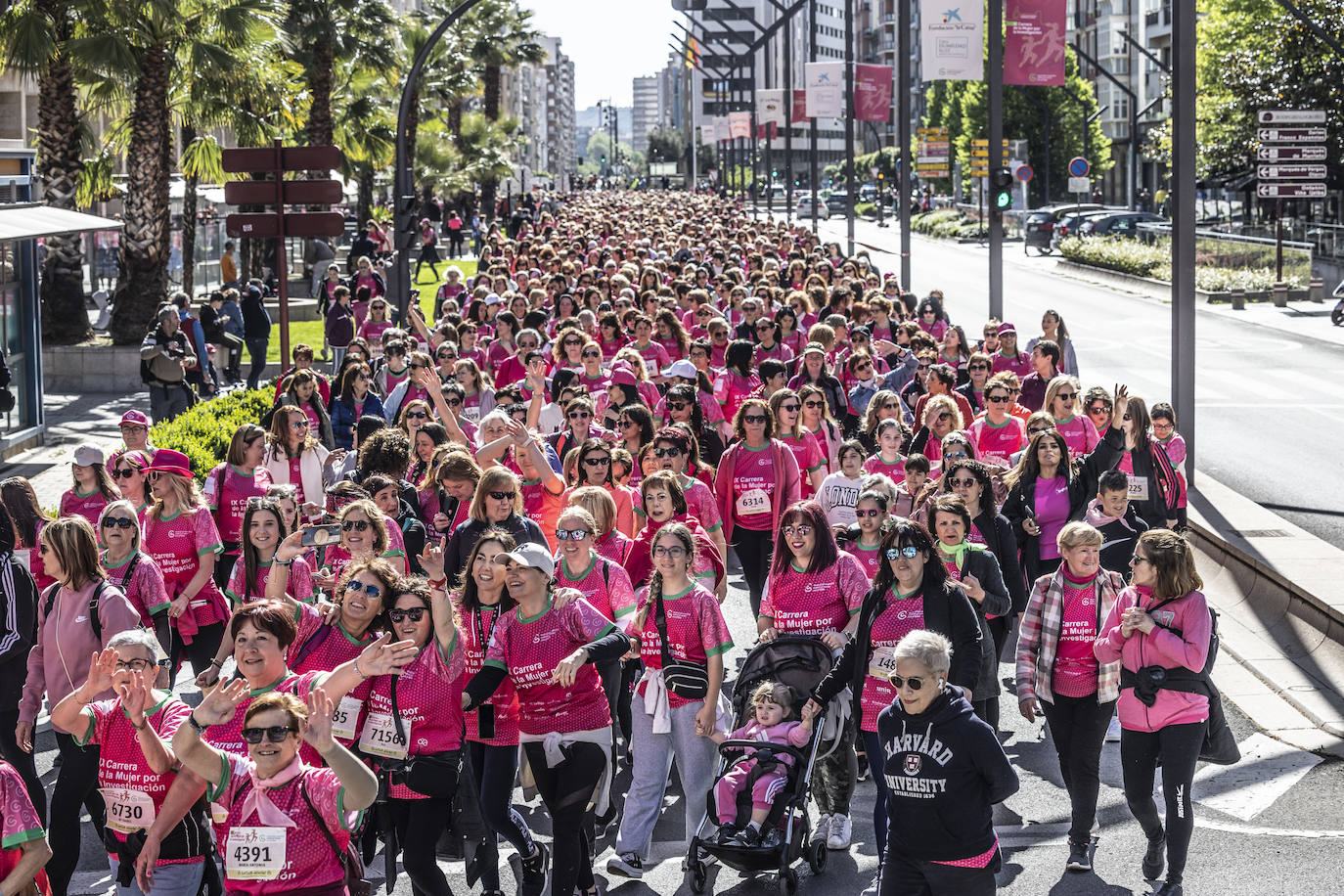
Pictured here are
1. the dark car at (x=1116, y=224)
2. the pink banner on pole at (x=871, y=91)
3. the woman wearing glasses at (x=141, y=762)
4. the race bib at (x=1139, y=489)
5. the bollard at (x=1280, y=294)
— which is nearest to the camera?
the woman wearing glasses at (x=141, y=762)

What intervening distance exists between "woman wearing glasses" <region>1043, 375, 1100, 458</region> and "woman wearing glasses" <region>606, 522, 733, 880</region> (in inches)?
208

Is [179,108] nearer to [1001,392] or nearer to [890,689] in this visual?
[1001,392]

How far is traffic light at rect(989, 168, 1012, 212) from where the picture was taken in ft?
80.4

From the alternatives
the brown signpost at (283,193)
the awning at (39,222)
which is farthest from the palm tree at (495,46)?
the brown signpost at (283,193)

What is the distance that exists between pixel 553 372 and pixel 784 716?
7657mm

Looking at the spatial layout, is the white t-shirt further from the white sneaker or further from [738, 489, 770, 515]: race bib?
the white sneaker

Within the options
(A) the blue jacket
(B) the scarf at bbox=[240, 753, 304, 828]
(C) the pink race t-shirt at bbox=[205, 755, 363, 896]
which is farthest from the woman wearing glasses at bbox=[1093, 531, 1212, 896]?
(A) the blue jacket

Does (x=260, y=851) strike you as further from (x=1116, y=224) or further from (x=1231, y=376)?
(x=1116, y=224)

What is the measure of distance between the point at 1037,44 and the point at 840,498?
17.4m

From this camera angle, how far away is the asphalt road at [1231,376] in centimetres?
1867

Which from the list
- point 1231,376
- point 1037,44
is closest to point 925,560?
point 1037,44

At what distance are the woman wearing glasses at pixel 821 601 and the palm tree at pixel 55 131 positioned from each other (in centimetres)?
2097

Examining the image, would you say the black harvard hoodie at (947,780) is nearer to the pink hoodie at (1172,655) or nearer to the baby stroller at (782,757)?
the baby stroller at (782,757)

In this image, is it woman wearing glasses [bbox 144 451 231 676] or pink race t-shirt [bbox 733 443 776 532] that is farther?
pink race t-shirt [bbox 733 443 776 532]
